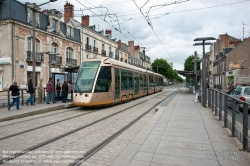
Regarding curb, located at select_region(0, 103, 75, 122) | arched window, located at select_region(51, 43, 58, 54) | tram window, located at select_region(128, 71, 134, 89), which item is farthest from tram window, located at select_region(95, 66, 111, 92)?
arched window, located at select_region(51, 43, 58, 54)

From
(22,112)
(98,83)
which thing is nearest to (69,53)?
(98,83)

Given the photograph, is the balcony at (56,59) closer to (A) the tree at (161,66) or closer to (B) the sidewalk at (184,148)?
(B) the sidewalk at (184,148)

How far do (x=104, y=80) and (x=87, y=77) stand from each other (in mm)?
988

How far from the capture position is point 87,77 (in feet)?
35.2

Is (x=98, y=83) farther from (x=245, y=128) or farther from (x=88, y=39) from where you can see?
(x=88, y=39)

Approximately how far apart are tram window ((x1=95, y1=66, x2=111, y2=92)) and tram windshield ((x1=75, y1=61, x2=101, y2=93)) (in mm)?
331

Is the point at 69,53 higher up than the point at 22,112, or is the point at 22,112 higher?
the point at 69,53

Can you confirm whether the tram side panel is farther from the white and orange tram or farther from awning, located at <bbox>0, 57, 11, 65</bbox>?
awning, located at <bbox>0, 57, 11, 65</bbox>

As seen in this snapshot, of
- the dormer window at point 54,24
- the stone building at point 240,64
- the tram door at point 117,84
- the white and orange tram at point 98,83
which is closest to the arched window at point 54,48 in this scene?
the dormer window at point 54,24

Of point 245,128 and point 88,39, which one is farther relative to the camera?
point 88,39

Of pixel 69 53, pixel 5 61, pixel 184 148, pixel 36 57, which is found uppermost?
Answer: pixel 69 53

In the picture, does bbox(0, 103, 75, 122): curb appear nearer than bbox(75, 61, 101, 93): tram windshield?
Yes

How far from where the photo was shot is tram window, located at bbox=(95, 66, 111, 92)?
10677mm

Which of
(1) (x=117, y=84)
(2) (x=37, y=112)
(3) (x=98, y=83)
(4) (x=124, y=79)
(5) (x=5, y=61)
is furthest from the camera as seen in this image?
(5) (x=5, y=61)
